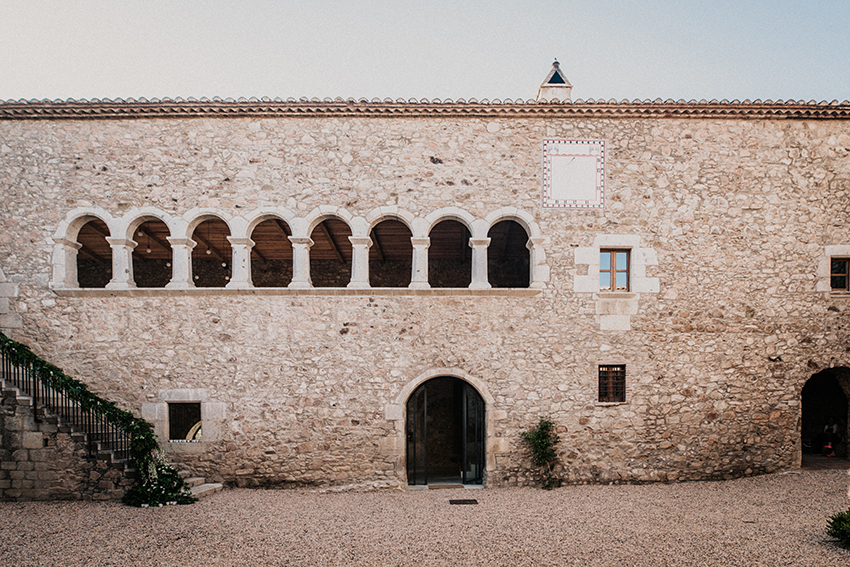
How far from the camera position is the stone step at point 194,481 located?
754 centimetres

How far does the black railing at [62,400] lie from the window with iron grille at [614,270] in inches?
373

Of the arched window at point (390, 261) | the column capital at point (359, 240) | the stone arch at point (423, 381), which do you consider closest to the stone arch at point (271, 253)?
the column capital at point (359, 240)

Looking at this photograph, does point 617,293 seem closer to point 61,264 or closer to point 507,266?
point 507,266

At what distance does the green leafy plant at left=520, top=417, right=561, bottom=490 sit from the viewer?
7832 millimetres

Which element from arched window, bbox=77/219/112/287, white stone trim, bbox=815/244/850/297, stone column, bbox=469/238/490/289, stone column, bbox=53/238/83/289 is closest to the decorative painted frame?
stone column, bbox=469/238/490/289

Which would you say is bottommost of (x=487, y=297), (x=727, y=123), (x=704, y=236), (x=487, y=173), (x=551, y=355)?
(x=551, y=355)

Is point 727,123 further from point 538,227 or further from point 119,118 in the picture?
point 119,118

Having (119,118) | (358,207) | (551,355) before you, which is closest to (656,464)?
(551,355)

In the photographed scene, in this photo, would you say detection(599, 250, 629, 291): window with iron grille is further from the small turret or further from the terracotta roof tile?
the small turret

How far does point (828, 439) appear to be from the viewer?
31.2ft

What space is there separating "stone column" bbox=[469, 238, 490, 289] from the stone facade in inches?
1.8

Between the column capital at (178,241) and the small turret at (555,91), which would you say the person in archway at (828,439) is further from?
the column capital at (178,241)

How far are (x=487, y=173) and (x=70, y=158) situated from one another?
830 cm

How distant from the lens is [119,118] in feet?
26.6
